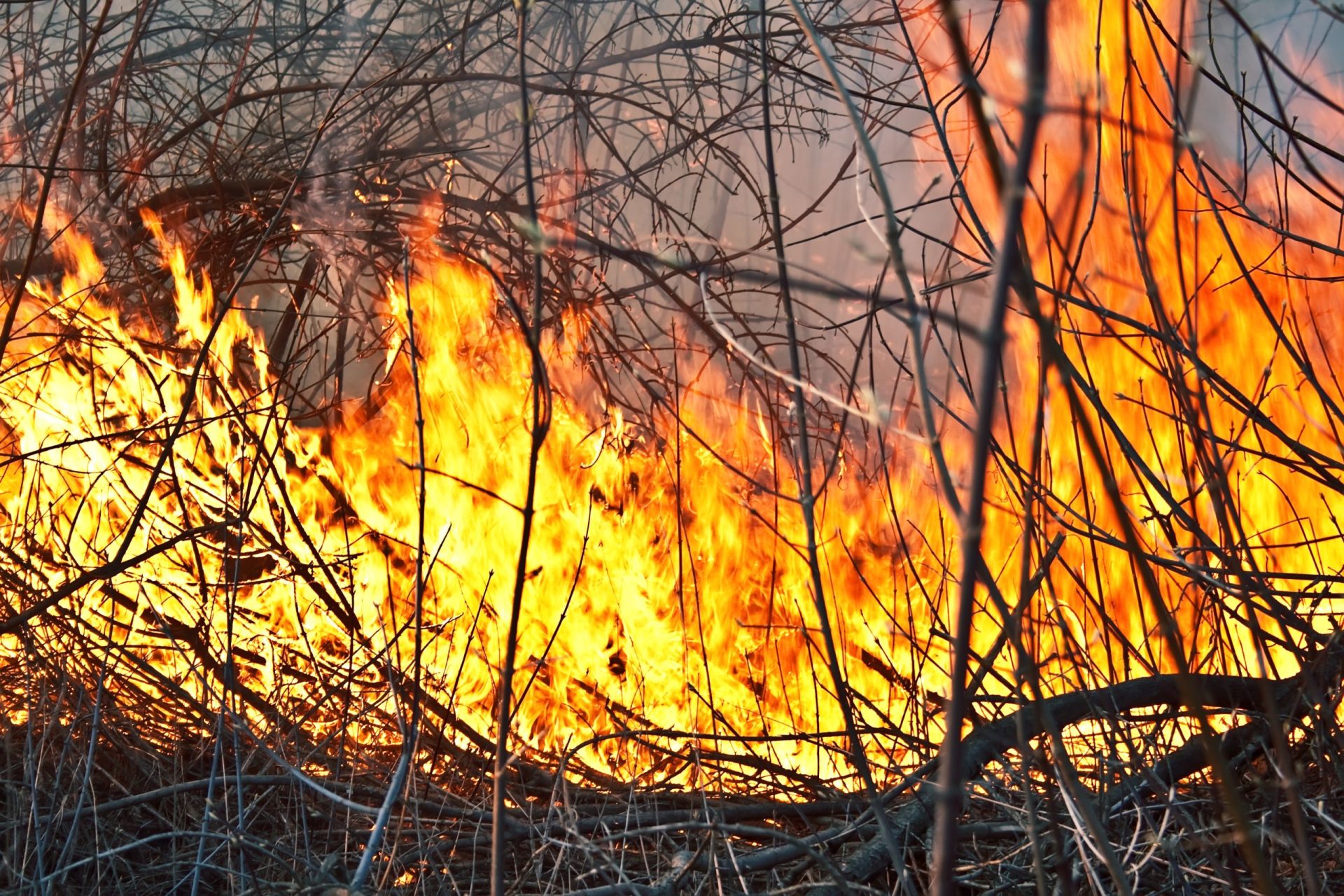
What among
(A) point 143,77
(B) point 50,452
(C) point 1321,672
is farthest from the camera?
(A) point 143,77

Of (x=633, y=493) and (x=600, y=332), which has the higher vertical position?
(x=600, y=332)

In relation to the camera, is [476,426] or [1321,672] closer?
[1321,672]

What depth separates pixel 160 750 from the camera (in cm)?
201

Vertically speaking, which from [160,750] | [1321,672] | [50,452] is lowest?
[1321,672]

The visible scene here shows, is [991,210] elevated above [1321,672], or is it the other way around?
[991,210]

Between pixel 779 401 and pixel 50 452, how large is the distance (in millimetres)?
1781

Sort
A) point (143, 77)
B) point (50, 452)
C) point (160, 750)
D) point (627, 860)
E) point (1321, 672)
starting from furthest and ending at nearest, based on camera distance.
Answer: point (143, 77)
point (50, 452)
point (160, 750)
point (627, 860)
point (1321, 672)

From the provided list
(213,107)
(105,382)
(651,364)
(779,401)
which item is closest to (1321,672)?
(779,401)

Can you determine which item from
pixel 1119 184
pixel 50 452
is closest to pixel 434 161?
pixel 50 452

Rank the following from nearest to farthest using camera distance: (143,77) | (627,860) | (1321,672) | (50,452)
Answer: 1. (1321,672)
2. (627,860)
3. (50,452)
4. (143,77)

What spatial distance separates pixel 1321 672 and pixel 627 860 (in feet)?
3.39

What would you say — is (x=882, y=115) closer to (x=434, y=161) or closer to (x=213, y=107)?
(x=434, y=161)

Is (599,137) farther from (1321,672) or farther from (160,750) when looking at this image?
(1321,672)

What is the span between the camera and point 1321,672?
54.7 inches
